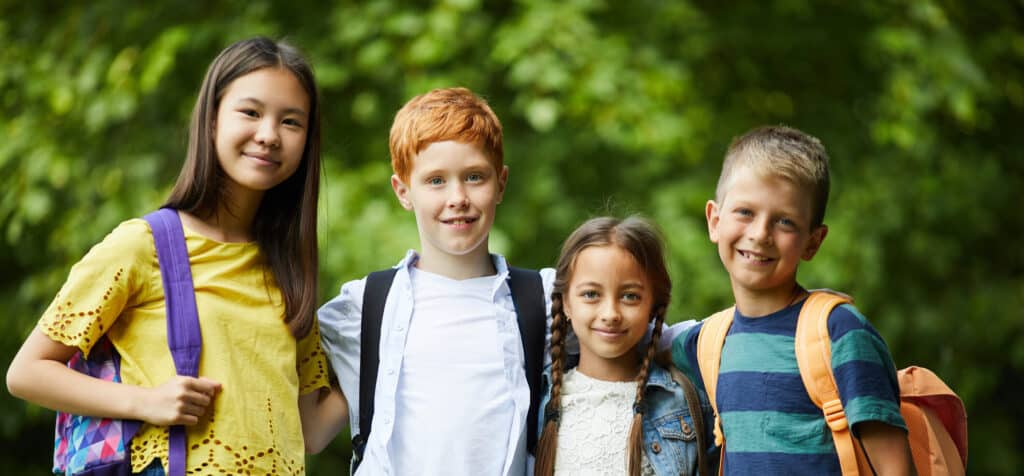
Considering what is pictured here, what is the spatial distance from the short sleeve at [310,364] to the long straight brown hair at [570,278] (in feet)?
1.88

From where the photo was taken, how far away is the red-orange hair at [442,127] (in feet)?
8.75

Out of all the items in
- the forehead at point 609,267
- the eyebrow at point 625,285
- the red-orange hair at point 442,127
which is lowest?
the eyebrow at point 625,285

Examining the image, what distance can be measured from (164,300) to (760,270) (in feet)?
4.35

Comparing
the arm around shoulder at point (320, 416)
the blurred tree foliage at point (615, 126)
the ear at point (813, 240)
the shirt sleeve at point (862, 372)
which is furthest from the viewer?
the blurred tree foliage at point (615, 126)

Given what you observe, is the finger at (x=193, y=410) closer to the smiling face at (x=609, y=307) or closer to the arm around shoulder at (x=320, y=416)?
the arm around shoulder at (x=320, y=416)

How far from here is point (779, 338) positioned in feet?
7.73

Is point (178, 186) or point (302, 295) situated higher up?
point (178, 186)

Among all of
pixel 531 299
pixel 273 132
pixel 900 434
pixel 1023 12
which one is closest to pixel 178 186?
pixel 273 132

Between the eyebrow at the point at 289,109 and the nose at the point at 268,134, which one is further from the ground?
the eyebrow at the point at 289,109

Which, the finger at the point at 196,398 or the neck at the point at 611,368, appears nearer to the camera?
the finger at the point at 196,398

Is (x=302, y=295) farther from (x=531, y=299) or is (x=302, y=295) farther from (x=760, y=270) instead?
(x=760, y=270)

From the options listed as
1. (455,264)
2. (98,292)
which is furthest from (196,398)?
(455,264)

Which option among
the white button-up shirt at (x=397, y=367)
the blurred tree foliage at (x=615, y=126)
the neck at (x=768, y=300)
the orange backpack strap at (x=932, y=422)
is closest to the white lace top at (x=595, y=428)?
the white button-up shirt at (x=397, y=367)

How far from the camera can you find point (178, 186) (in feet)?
8.45
